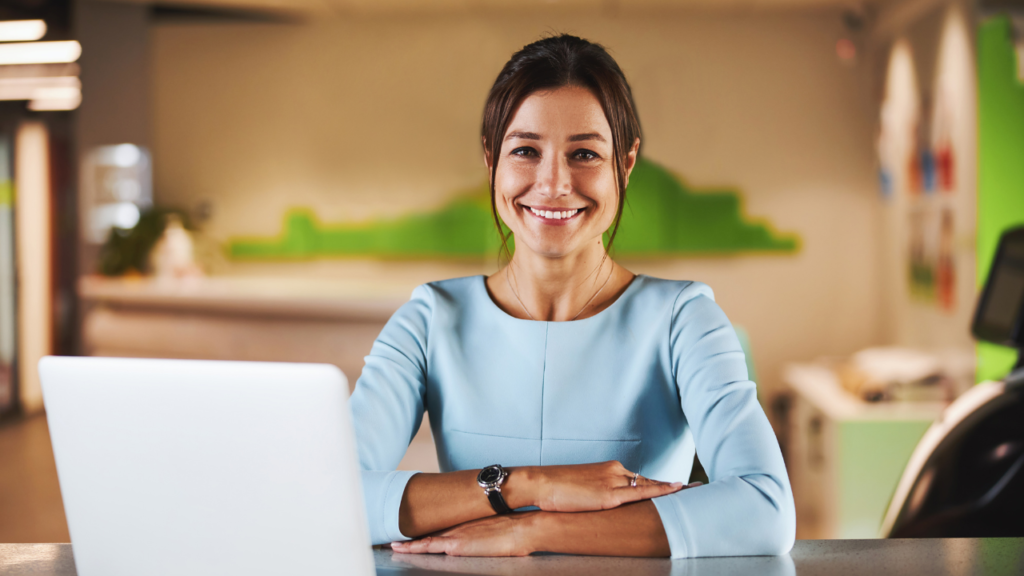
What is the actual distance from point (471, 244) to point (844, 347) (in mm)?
2348

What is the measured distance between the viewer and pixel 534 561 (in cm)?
76

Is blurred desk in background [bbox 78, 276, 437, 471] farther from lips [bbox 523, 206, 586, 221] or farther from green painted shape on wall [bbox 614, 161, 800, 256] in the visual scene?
lips [bbox 523, 206, 586, 221]

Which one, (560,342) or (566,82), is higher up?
(566,82)

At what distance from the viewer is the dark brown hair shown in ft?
3.35

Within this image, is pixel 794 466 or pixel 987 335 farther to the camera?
pixel 794 466

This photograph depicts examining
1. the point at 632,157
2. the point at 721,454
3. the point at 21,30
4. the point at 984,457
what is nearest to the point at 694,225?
the point at 984,457

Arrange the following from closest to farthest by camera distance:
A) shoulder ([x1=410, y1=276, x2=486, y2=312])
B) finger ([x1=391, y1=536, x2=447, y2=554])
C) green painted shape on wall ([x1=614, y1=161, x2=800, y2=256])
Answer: finger ([x1=391, y1=536, x2=447, y2=554]) < shoulder ([x1=410, y1=276, x2=486, y2=312]) < green painted shape on wall ([x1=614, y1=161, x2=800, y2=256])

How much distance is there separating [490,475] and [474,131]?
415cm

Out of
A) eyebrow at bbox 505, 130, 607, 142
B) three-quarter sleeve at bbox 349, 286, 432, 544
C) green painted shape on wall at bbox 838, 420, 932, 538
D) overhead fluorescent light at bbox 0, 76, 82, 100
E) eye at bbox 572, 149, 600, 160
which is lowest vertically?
green painted shape on wall at bbox 838, 420, 932, 538

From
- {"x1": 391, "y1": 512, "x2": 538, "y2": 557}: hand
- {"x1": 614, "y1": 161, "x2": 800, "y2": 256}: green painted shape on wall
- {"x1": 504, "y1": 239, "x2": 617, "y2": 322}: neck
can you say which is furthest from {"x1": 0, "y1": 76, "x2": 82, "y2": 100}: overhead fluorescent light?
{"x1": 391, "y1": 512, "x2": 538, "y2": 557}: hand

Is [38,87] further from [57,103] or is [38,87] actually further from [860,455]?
[860,455]

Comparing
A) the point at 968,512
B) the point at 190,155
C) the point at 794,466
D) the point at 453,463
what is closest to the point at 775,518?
the point at 453,463

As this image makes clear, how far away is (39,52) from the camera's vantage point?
4840mm

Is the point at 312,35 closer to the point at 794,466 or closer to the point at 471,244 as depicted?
the point at 471,244
